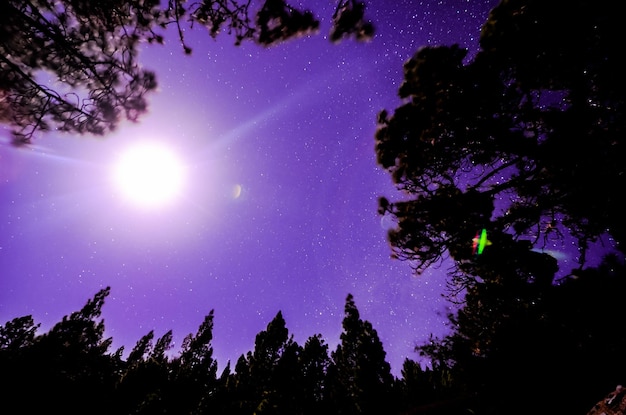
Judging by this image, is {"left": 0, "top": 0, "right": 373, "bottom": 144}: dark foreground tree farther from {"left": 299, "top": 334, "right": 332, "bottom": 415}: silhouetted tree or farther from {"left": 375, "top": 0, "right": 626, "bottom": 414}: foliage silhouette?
{"left": 299, "top": 334, "right": 332, "bottom": 415}: silhouetted tree

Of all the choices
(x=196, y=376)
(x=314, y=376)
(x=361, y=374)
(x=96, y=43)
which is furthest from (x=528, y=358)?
(x=196, y=376)

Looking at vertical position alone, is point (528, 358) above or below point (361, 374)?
below

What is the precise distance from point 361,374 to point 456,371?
986cm

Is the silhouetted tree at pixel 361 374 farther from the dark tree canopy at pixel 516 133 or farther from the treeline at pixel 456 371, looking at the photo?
the dark tree canopy at pixel 516 133

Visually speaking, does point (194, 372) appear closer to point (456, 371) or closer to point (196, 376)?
point (196, 376)

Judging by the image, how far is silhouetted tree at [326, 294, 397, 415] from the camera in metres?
23.5

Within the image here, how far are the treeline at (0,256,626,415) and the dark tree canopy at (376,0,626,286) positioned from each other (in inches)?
69.3

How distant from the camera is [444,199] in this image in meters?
7.89

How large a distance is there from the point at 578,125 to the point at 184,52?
8683 mm

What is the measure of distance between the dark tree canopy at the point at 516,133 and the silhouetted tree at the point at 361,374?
2123 cm

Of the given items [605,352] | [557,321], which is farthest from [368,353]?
[557,321]

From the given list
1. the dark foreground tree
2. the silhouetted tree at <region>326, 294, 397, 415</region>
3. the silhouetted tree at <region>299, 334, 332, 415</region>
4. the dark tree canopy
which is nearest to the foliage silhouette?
the dark tree canopy

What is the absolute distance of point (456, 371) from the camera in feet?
63.0

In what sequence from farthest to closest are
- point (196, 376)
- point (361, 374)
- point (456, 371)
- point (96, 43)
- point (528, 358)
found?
1. point (196, 376)
2. point (361, 374)
3. point (456, 371)
4. point (528, 358)
5. point (96, 43)
